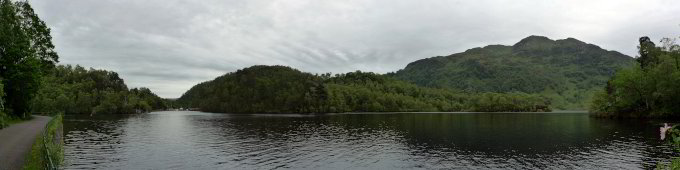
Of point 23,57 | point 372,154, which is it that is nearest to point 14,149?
point 372,154

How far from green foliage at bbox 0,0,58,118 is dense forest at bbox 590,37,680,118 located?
132306 millimetres

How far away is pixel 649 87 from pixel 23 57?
460 ft

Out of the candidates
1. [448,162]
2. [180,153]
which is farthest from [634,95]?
[180,153]

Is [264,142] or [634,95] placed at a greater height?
[634,95]

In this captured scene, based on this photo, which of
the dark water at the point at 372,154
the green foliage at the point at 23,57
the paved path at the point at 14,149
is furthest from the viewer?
the green foliage at the point at 23,57

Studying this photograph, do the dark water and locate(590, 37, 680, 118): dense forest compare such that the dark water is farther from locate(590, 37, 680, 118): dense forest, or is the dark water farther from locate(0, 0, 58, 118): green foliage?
locate(590, 37, 680, 118): dense forest

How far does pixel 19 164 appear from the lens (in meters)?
27.6

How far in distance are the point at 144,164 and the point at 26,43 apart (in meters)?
43.2

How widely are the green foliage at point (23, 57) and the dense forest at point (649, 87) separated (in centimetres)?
13231

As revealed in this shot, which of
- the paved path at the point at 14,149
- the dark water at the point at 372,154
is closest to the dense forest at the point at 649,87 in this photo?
the dark water at the point at 372,154

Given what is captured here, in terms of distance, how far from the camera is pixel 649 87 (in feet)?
365

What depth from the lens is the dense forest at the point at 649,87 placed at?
337 ft

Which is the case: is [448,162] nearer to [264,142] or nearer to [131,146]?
[264,142]

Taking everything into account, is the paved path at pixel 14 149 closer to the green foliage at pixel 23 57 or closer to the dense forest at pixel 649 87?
the green foliage at pixel 23 57
